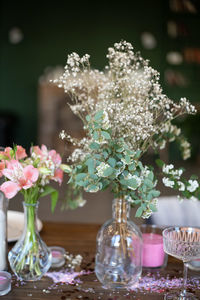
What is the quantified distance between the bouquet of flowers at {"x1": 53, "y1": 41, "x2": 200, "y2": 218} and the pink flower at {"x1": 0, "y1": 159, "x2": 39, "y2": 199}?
0.32 ft

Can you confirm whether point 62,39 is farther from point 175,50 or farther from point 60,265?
point 60,265

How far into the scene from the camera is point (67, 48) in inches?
305

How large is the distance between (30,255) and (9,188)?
0.21 metres

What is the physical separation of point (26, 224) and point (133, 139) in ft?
1.27

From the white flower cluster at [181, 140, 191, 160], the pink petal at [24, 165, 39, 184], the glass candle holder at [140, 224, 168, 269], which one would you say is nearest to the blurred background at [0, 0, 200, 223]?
the white flower cluster at [181, 140, 191, 160]

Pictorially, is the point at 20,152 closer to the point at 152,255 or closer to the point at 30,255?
the point at 30,255

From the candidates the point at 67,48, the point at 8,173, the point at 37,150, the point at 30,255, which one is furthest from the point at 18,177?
the point at 67,48

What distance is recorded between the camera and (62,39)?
25.3 feet

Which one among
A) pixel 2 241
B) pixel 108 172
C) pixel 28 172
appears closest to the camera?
pixel 108 172

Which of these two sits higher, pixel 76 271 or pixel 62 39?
pixel 62 39

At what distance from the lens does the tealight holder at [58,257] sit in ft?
4.20

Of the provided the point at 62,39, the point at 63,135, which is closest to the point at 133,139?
the point at 63,135

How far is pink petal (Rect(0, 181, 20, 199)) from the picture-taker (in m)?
1.09

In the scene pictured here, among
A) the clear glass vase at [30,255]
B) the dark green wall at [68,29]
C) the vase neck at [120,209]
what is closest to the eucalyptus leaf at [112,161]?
the vase neck at [120,209]
